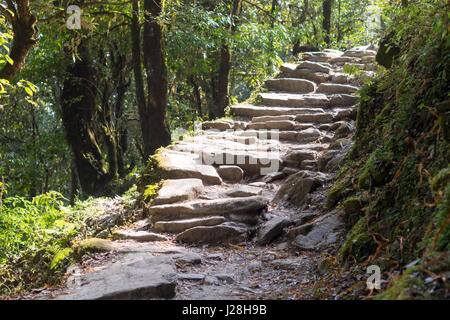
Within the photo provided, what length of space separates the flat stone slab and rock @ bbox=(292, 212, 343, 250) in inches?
89.4

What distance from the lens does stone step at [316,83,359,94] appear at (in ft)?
33.5

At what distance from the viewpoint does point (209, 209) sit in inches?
199

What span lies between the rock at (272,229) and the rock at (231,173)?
191 centimetres

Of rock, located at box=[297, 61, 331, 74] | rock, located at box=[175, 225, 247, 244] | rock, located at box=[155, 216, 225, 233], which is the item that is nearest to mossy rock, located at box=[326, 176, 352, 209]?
rock, located at box=[175, 225, 247, 244]

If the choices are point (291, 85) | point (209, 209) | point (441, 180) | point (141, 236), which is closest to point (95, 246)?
point (141, 236)

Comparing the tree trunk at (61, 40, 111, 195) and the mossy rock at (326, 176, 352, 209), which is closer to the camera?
the mossy rock at (326, 176, 352, 209)

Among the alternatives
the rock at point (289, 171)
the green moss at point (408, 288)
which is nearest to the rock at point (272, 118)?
the rock at point (289, 171)

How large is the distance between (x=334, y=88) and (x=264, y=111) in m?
2.19

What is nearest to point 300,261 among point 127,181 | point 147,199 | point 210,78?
point 147,199

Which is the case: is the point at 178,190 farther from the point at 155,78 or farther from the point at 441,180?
the point at 155,78

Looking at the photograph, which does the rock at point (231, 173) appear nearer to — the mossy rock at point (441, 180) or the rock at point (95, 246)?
the rock at point (95, 246)

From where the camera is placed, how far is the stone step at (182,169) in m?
6.18

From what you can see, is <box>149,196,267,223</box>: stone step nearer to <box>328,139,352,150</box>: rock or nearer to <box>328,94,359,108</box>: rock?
<box>328,139,352,150</box>: rock
